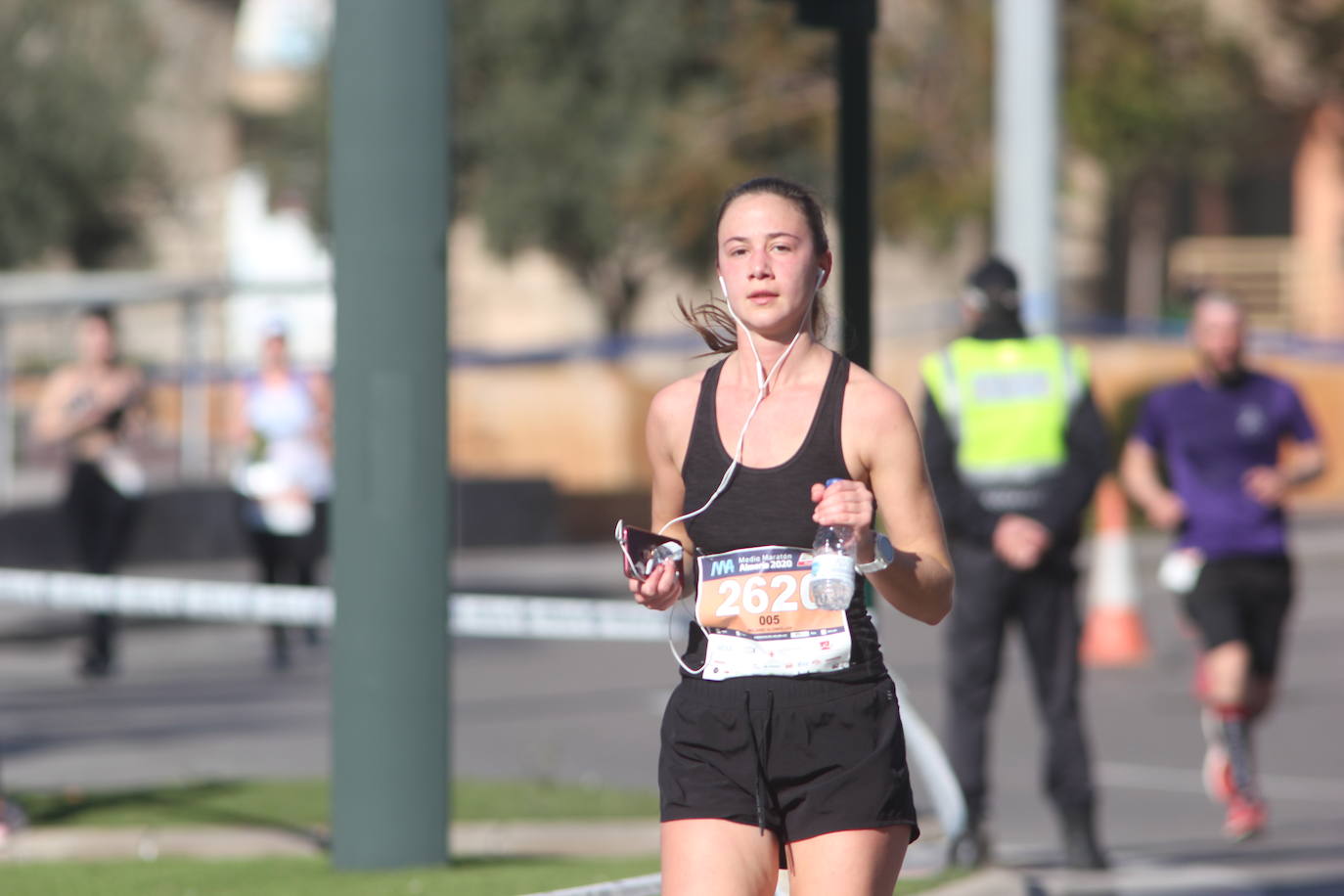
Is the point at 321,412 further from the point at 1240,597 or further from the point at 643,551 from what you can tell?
the point at 643,551

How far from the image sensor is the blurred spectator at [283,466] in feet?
43.6

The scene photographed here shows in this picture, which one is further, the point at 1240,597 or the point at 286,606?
the point at 286,606

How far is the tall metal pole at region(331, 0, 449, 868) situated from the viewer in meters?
6.17

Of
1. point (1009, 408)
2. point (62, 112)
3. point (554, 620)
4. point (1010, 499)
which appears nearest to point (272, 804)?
point (1010, 499)

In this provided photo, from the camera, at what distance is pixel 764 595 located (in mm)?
3822

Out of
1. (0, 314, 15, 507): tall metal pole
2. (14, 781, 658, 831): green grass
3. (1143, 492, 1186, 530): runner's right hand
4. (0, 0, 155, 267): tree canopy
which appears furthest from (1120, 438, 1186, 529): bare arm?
(0, 0, 155, 267): tree canopy

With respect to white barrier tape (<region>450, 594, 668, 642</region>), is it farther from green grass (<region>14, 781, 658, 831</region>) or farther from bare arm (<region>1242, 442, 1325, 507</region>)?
bare arm (<region>1242, 442, 1325, 507</region>)

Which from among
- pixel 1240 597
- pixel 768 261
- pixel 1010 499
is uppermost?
pixel 768 261

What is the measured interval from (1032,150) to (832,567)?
9.65m

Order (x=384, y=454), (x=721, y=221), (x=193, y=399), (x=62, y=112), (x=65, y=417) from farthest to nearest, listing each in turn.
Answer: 1. (x=62, y=112)
2. (x=193, y=399)
3. (x=65, y=417)
4. (x=384, y=454)
5. (x=721, y=221)

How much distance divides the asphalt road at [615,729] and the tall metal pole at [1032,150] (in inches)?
92.2

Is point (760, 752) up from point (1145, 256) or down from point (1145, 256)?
down

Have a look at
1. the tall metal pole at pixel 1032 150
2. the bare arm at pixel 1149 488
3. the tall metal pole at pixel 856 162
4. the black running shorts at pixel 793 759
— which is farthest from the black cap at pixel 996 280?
the tall metal pole at pixel 1032 150

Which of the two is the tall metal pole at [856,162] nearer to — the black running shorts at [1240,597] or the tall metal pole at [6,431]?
the black running shorts at [1240,597]
